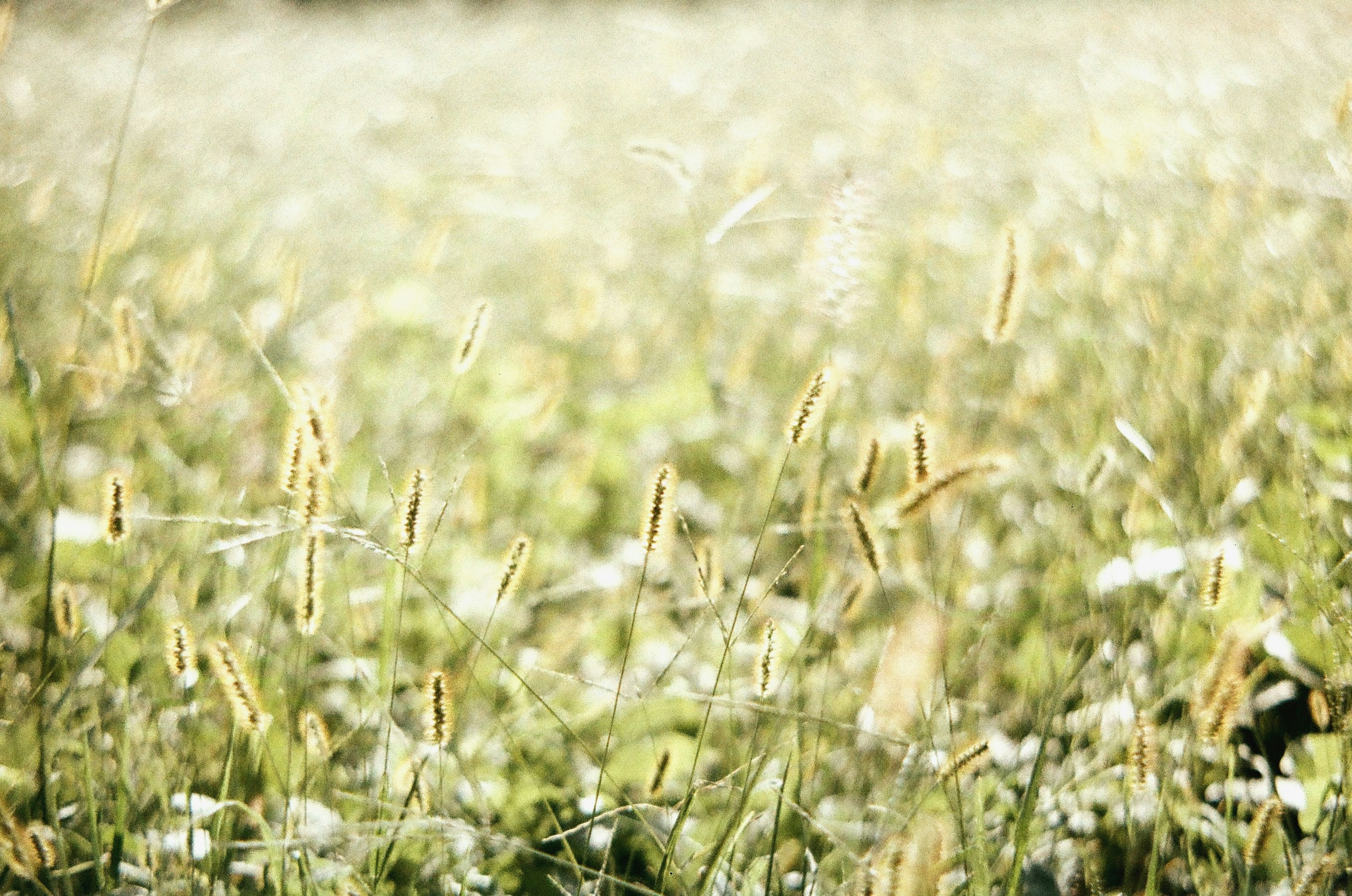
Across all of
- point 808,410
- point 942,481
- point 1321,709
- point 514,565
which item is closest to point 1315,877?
point 1321,709

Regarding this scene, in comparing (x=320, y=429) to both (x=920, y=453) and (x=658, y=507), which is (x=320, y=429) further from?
(x=920, y=453)

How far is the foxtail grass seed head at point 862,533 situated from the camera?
0.79 meters

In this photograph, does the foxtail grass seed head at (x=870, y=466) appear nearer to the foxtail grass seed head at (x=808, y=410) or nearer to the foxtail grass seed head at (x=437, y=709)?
the foxtail grass seed head at (x=808, y=410)

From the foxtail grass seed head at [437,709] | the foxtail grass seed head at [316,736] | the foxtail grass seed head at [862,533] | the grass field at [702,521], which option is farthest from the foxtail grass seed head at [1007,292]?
the foxtail grass seed head at [316,736]

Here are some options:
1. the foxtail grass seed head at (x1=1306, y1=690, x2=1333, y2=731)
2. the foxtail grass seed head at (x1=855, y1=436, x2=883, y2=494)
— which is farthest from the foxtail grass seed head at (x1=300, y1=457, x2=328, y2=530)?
the foxtail grass seed head at (x1=1306, y1=690, x2=1333, y2=731)

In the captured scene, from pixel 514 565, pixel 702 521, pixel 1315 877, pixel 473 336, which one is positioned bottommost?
pixel 702 521

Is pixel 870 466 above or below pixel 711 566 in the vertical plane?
above

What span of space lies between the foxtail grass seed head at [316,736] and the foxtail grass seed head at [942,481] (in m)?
0.61

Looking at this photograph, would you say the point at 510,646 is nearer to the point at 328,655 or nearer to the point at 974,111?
the point at 328,655

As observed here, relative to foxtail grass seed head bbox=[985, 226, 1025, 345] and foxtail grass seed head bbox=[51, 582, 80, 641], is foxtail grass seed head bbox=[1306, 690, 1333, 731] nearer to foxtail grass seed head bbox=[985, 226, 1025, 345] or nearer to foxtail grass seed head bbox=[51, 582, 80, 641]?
foxtail grass seed head bbox=[985, 226, 1025, 345]

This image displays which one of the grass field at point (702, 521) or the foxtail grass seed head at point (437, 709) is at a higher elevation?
the foxtail grass seed head at point (437, 709)

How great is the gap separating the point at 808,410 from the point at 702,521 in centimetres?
88

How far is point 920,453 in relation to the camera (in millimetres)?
826

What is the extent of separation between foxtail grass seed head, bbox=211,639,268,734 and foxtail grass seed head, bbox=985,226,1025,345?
2.69ft
